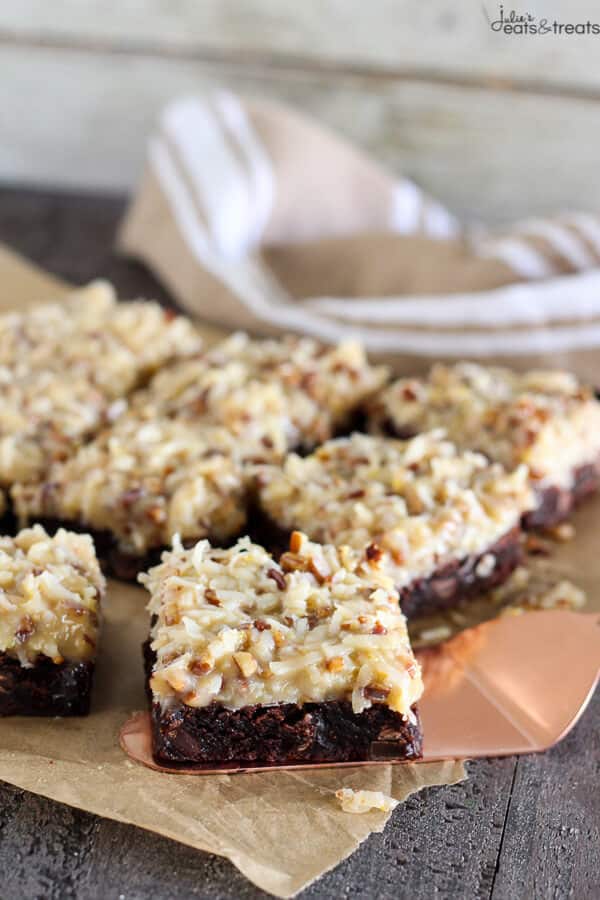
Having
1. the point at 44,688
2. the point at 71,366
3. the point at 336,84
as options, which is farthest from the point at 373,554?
the point at 336,84

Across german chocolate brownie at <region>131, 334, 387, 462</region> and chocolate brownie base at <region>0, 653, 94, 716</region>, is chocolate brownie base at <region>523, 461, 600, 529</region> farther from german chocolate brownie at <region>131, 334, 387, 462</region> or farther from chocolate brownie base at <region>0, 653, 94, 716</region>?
chocolate brownie base at <region>0, 653, 94, 716</region>

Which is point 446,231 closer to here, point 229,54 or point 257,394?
point 229,54

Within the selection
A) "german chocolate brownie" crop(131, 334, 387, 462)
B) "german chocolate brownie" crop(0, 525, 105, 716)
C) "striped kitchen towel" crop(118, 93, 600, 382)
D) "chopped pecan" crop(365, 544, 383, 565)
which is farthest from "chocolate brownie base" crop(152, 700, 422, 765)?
"striped kitchen towel" crop(118, 93, 600, 382)

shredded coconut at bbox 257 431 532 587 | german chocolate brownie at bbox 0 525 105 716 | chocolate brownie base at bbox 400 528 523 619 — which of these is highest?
german chocolate brownie at bbox 0 525 105 716

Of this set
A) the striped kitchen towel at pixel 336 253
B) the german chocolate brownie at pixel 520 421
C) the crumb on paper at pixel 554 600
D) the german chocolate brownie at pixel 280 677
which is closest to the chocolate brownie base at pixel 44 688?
Result: the german chocolate brownie at pixel 280 677

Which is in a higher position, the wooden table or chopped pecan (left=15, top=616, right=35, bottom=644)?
chopped pecan (left=15, top=616, right=35, bottom=644)

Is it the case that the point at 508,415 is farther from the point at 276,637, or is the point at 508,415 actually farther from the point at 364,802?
the point at 364,802
